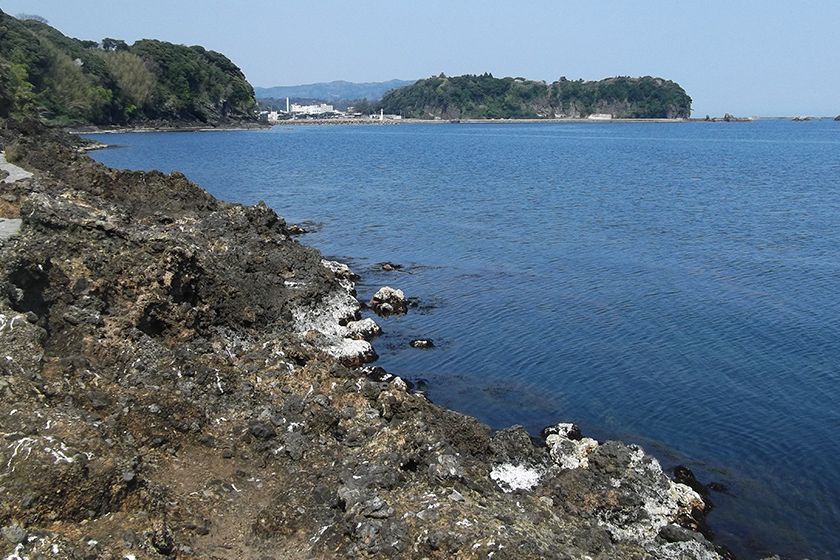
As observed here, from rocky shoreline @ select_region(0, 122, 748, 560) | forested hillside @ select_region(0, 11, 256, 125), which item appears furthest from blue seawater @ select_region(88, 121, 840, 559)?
forested hillside @ select_region(0, 11, 256, 125)

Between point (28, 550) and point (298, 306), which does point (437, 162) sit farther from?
point (28, 550)

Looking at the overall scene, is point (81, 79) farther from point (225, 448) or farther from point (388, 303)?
point (225, 448)

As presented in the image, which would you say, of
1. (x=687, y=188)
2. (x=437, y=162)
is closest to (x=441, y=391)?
(x=687, y=188)

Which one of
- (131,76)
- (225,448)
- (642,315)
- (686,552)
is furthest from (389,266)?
(131,76)

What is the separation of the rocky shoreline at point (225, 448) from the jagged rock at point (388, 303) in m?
7.31

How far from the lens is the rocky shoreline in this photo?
42.9 ft

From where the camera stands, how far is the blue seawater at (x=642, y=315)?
21641 mm

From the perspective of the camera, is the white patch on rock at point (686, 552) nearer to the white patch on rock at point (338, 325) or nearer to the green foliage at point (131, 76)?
the white patch on rock at point (338, 325)

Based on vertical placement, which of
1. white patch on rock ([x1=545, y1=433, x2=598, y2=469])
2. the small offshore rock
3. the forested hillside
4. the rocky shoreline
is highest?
the forested hillside

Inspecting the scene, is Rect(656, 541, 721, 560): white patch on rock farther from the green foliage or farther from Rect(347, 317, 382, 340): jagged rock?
the green foliage

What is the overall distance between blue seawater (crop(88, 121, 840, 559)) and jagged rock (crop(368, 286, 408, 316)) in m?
1.05

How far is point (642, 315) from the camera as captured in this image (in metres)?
33.5

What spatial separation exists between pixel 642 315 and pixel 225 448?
74.1ft

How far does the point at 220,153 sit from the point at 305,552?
391ft
